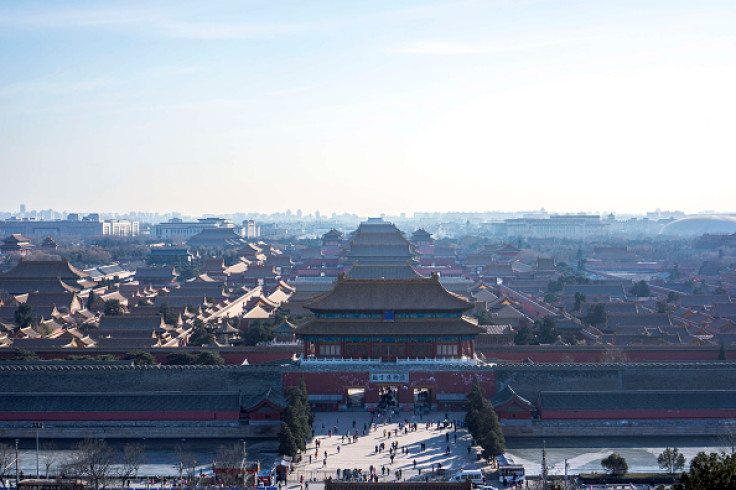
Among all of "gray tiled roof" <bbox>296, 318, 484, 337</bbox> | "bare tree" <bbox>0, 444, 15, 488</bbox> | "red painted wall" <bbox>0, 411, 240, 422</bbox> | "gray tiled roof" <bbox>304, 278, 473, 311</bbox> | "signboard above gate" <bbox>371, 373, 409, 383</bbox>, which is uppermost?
"gray tiled roof" <bbox>304, 278, 473, 311</bbox>

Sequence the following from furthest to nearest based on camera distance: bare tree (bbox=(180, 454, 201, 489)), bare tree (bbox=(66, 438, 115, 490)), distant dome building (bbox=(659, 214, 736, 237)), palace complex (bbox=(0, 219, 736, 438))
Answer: distant dome building (bbox=(659, 214, 736, 237)), palace complex (bbox=(0, 219, 736, 438)), bare tree (bbox=(66, 438, 115, 490)), bare tree (bbox=(180, 454, 201, 489))

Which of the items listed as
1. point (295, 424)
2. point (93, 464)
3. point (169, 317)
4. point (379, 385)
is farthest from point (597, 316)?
point (93, 464)

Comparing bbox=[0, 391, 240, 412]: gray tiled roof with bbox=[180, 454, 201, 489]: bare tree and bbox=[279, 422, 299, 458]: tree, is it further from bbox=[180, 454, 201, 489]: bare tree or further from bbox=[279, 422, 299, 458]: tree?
bbox=[279, 422, 299, 458]: tree

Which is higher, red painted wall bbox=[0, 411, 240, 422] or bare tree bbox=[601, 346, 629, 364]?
bare tree bbox=[601, 346, 629, 364]

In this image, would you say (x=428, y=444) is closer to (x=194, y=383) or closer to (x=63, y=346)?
(x=194, y=383)

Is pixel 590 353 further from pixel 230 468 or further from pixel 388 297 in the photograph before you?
pixel 230 468

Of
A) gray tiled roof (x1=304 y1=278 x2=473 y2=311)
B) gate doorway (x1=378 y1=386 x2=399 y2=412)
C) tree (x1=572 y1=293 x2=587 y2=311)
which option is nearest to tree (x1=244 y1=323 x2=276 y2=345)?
gray tiled roof (x1=304 y1=278 x2=473 y2=311)
